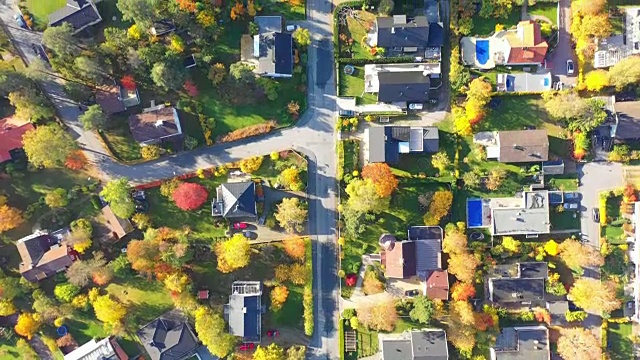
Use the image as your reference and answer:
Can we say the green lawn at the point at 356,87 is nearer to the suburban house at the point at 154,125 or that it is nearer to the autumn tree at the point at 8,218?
the suburban house at the point at 154,125

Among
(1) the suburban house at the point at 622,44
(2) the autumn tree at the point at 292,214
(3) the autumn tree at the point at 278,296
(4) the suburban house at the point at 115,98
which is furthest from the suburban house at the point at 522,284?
(4) the suburban house at the point at 115,98

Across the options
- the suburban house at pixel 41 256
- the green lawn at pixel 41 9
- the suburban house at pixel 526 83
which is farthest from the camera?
the suburban house at pixel 526 83

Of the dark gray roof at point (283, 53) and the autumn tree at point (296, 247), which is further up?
the dark gray roof at point (283, 53)

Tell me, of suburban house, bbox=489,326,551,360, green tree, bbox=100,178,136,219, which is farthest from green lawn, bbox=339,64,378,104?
suburban house, bbox=489,326,551,360

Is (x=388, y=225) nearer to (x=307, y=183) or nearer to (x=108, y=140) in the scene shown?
(x=307, y=183)

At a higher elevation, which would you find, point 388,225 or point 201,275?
point 388,225

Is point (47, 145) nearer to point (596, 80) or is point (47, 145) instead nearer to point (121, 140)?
point (121, 140)

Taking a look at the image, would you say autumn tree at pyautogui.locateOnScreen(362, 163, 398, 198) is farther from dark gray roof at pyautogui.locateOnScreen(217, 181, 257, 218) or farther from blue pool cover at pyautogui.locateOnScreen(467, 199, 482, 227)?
dark gray roof at pyautogui.locateOnScreen(217, 181, 257, 218)

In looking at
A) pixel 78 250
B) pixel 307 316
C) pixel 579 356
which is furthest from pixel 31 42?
pixel 579 356
